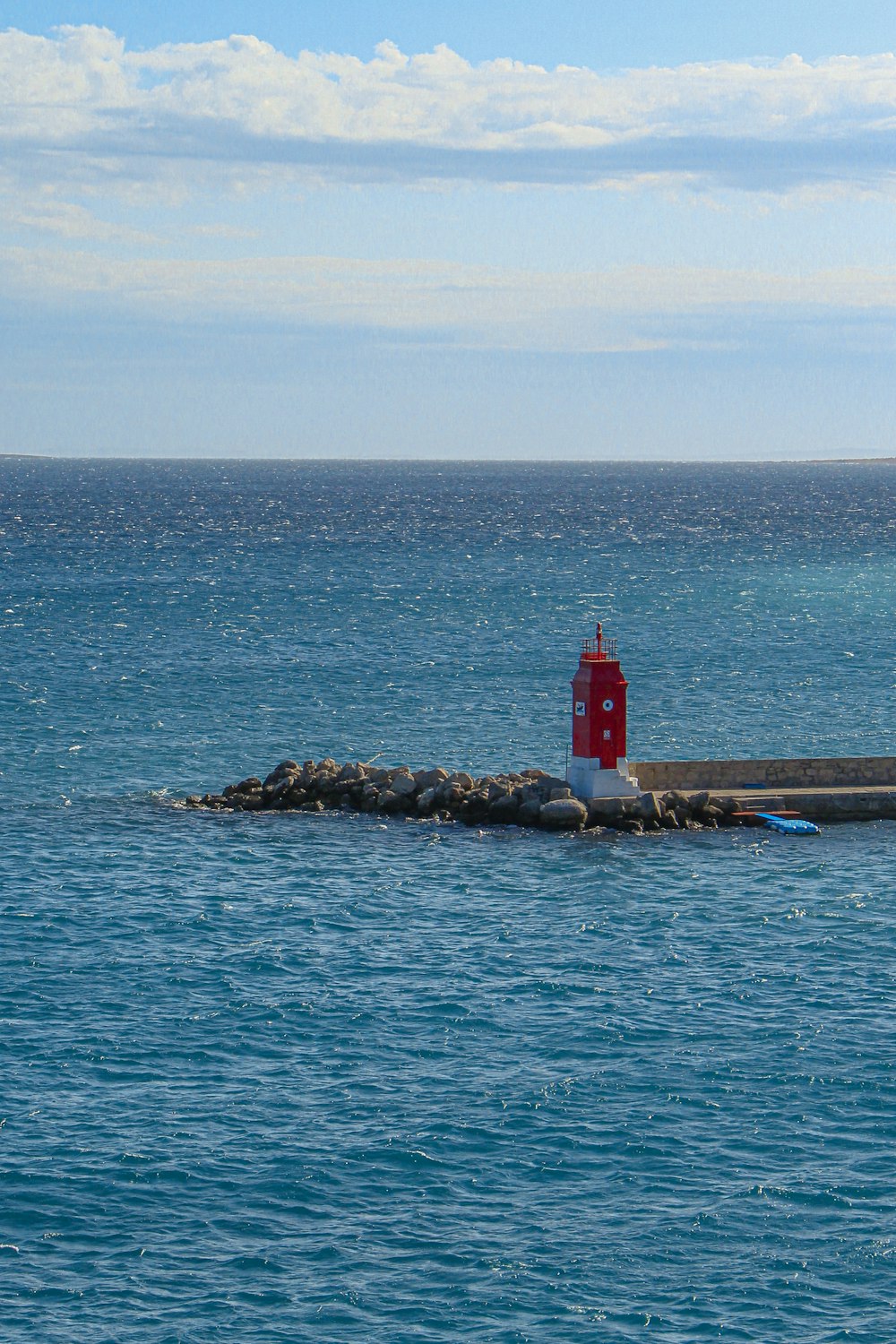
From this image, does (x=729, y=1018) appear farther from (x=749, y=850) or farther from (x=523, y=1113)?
(x=749, y=850)

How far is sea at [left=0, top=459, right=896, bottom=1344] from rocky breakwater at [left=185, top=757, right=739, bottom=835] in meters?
0.88

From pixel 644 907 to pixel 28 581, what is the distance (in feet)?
276

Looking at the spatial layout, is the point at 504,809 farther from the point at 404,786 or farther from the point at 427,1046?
the point at 427,1046

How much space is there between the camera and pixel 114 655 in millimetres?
83000

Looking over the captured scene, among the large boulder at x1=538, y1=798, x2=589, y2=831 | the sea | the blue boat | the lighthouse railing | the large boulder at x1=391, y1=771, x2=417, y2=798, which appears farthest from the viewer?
the large boulder at x1=391, y1=771, x2=417, y2=798

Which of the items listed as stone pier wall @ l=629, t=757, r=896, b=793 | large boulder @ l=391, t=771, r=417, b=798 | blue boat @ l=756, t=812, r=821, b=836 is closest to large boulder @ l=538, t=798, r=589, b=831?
stone pier wall @ l=629, t=757, r=896, b=793

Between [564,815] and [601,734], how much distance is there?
265cm

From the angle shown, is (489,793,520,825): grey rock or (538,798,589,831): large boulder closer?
(538,798,589,831): large boulder

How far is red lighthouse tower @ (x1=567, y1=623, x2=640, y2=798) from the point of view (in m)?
49.8

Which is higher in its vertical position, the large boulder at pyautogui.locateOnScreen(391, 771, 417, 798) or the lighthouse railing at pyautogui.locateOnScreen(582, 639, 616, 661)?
the lighthouse railing at pyautogui.locateOnScreen(582, 639, 616, 661)

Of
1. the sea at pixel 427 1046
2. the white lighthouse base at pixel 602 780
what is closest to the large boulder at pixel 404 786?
the sea at pixel 427 1046

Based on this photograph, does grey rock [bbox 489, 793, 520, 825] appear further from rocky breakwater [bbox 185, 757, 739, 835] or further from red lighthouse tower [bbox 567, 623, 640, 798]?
red lighthouse tower [bbox 567, 623, 640, 798]

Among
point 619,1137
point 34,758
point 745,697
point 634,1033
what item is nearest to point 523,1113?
point 619,1137

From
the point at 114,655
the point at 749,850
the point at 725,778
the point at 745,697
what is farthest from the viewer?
the point at 114,655
